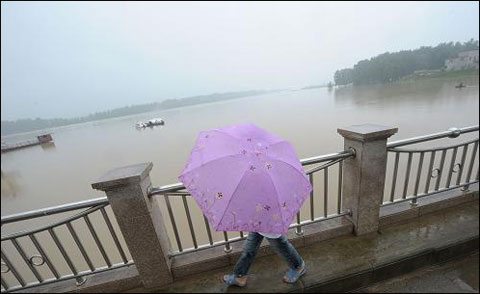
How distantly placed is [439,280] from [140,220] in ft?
10.0

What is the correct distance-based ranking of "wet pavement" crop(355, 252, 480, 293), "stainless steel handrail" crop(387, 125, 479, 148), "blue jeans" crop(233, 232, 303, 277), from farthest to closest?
"stainless steel handrail" crop(387, 125, 479, 148)
"wet pavement" crop(355, 252, 480, 293)
"blue jeans" crop(233, 232, 303, 277)

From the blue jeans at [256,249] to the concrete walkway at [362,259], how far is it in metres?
0.23

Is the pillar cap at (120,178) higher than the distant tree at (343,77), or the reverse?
the pillar cap at (120,178)

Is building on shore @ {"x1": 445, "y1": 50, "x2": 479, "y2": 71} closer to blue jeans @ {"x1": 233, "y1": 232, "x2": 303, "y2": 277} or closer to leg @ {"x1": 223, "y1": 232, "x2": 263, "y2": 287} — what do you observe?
blue jeans @ {"x1": 233, "y1": 232, "x2": 303, "y2": 277}

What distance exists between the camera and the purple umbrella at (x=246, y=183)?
154 centimetres

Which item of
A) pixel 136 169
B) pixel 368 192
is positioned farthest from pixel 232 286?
pixel 368 192

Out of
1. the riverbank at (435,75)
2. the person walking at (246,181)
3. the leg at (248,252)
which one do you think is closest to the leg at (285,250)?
the leg at (248,252)

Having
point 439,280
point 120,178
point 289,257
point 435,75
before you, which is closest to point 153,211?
point 120,178

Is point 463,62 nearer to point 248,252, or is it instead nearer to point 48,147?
point 248,252

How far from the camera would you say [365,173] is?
8.78ft

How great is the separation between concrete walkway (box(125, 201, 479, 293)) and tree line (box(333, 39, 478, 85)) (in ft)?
271

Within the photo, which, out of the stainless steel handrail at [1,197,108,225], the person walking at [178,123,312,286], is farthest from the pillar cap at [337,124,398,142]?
the stainless steel handrail at [1,197,108,225]

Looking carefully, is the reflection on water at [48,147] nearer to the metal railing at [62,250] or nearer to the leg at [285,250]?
the metal railing at [62,250]

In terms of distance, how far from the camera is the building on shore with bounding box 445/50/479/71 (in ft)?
225
